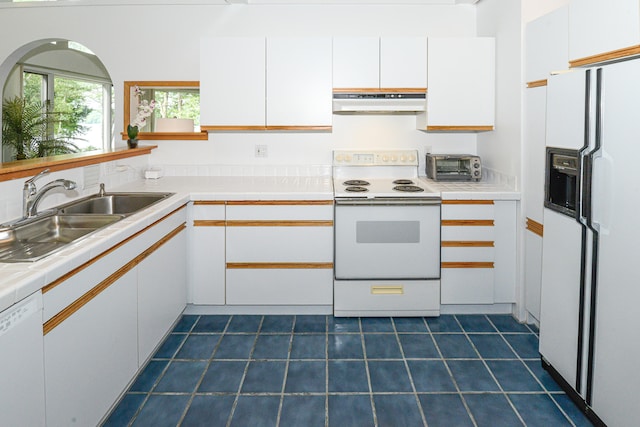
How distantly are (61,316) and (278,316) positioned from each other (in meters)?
1.97

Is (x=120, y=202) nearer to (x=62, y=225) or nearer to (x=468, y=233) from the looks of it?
(x=62, y=225)

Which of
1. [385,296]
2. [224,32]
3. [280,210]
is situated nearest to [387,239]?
[385,296]

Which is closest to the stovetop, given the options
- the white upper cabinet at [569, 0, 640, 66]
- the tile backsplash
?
the tile backsplash

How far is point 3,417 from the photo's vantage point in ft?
4.58

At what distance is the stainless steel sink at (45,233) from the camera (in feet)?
6.68

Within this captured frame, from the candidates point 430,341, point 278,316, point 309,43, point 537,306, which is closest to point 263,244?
point 278,316

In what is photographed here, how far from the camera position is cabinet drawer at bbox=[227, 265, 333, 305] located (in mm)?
3527

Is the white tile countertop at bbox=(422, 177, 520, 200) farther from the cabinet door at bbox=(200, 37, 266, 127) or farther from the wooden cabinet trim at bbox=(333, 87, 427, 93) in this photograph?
the cabinet door at bbox=(200, 37, 266, 127)

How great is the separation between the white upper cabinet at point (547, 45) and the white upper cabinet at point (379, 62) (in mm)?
799

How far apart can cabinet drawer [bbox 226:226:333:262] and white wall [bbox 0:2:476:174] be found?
97 cm

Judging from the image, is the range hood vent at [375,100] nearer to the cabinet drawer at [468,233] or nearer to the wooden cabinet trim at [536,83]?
the wooden cabinet trim at [536,83]

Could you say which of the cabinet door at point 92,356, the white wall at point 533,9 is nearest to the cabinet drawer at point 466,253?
the white wall at point 533,9

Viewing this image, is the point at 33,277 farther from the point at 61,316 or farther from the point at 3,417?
the point at 3,417

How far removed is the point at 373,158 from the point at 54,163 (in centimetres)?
238
